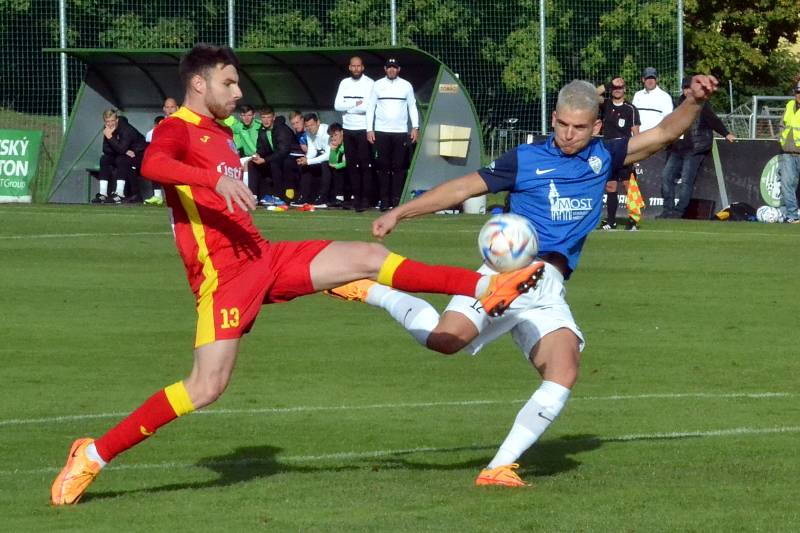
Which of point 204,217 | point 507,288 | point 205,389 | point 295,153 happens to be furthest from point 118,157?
point 507,288

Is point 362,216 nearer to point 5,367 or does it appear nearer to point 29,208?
point 29,208

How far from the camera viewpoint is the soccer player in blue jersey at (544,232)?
7199mm

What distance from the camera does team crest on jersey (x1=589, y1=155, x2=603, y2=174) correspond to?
25.5 feet

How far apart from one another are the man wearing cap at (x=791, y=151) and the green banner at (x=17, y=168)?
43.8 feet

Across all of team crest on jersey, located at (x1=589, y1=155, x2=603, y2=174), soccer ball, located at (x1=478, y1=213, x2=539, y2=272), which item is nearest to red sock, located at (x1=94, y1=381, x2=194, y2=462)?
soccer ball, located at (x1=478, y1=213, x2=539, y2=272)

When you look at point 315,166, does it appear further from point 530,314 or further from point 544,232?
point 530,314

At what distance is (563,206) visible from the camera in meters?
7.66

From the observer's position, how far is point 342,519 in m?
6.50

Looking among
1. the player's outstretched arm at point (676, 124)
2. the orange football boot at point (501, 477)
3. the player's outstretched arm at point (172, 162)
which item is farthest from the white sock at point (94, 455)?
the player's outstretched arm at point (676, 124)

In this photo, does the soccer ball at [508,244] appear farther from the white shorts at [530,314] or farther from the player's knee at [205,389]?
the player's knee at [205,389]

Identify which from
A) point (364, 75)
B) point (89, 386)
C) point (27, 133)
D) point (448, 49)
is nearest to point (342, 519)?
point (89, 386)

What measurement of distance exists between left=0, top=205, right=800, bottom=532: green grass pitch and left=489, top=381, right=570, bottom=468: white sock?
0.74 feet

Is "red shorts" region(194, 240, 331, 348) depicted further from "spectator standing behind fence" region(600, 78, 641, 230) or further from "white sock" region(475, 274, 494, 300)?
"spectator standing behind fence" region(600, 78, 641, 230)

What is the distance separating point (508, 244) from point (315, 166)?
2048cm
